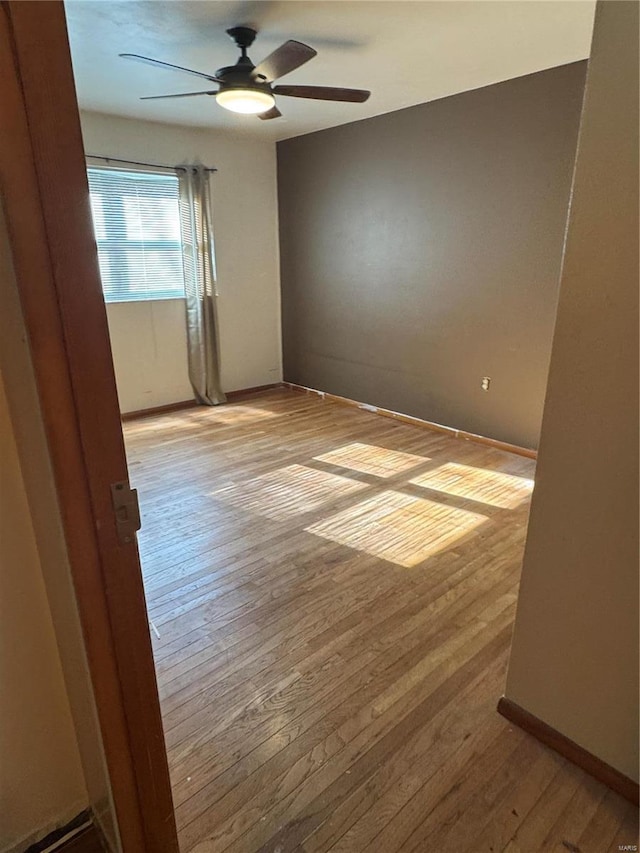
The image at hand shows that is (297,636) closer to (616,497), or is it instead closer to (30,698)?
(30,698)

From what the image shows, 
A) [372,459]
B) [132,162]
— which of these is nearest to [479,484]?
[372,459]

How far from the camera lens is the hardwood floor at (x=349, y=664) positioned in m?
1.34

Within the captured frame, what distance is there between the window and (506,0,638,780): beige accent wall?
13.2 feet

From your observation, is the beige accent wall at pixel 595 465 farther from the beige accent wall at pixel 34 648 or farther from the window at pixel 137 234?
the window at pixel 137 234

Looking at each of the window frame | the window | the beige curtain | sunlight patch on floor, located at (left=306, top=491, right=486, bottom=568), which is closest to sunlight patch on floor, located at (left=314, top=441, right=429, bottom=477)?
sunlight patch on floor, located at (left=306, top=491, right=486, bottom=568)

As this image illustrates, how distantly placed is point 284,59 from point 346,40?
53cm

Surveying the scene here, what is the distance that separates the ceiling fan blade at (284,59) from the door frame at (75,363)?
78.2 inches

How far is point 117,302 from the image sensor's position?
4.49 m

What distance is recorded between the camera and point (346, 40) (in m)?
2.67

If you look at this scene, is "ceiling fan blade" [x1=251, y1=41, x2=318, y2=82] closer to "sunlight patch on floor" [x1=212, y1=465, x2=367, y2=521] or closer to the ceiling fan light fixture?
Result: the ceiling fan light fixture

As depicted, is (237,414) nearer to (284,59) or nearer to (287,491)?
(287,491)

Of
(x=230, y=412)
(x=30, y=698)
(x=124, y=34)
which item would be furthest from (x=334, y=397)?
(x=30, y=698)

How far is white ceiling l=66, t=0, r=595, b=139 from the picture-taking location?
90.7 inches

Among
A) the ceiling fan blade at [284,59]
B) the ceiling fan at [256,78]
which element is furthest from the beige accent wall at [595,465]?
the ceiling fan at [256,78]
